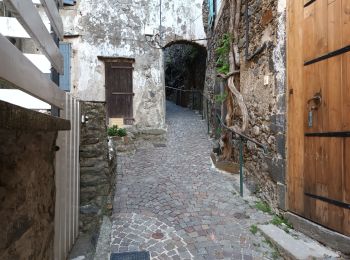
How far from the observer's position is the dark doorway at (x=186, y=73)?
10789 millimetres

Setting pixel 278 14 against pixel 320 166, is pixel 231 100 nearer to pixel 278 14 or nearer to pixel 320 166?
pixel 278 14

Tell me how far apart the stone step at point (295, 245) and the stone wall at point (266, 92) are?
0.43 metres

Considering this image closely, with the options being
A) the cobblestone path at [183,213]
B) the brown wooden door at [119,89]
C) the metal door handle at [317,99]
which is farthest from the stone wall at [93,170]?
the brown wooden door at [119,89]

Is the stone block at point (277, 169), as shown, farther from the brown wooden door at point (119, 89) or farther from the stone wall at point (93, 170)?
the brown wooden door at point (119, 89)

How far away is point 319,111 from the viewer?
2.73m

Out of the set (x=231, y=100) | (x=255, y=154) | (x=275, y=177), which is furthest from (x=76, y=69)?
(x=275, y=177)

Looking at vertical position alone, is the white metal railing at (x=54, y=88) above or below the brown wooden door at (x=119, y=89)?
below

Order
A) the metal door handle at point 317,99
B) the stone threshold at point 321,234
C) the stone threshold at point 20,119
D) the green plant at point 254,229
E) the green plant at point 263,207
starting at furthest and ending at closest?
the green plant at point 263,207, the green plant at point 254,229, the metal door handle at point 317,99, the stone threshold at point 321,234, the stone threshold at point 20,119

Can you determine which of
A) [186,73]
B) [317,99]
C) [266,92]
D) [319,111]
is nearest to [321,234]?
[319,111]

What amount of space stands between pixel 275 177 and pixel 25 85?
3.15 metres

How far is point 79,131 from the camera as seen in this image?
3.15 meters

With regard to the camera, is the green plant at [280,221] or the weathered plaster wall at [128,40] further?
the weathered plaster wall at [128,40]

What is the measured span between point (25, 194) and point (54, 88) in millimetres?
745

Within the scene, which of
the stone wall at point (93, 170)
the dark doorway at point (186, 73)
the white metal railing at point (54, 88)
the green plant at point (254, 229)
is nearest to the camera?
the white metal railing at point (54, 88)
